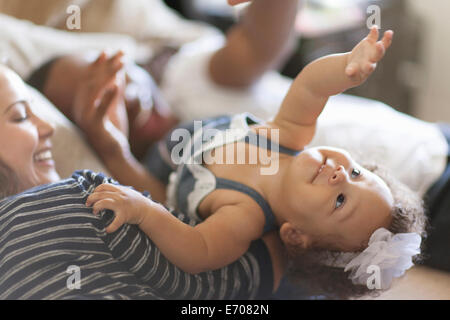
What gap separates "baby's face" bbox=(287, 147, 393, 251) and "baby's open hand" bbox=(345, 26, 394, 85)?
112 mm

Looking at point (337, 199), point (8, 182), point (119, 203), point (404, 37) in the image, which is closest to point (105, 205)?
point (119, 203)

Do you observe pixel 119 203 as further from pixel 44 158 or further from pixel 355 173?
pixel 355 173

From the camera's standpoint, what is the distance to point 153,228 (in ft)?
1.74

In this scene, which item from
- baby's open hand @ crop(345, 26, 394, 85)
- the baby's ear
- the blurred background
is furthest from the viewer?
the blurred background

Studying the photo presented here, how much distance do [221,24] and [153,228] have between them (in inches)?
45.0

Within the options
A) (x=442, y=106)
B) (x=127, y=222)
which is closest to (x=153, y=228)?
(x=127, y=222)

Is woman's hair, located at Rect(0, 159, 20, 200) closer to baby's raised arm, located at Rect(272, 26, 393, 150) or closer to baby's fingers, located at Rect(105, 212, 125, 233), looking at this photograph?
baby's fingers, located at Rect(105, 212, 125, 233)

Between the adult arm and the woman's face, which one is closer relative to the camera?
the woman's face

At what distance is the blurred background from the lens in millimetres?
1462

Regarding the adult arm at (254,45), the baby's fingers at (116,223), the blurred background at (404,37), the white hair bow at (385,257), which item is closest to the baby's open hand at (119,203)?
the baby's fingers at (116,223)


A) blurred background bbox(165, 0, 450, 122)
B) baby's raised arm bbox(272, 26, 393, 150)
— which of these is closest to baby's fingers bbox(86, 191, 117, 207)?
baby's raised arm bbox(272, 26, 393, 150)

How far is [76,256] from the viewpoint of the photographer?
51 centimetres

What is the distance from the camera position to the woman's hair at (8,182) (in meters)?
0.56

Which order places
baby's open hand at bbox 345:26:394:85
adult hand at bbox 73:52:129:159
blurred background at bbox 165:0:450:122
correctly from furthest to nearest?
blurred background at bbox 165:0:450:122 < adult hand at bbox 73:52:129:159 < baby's open hand at bbox 345:26:394:85
